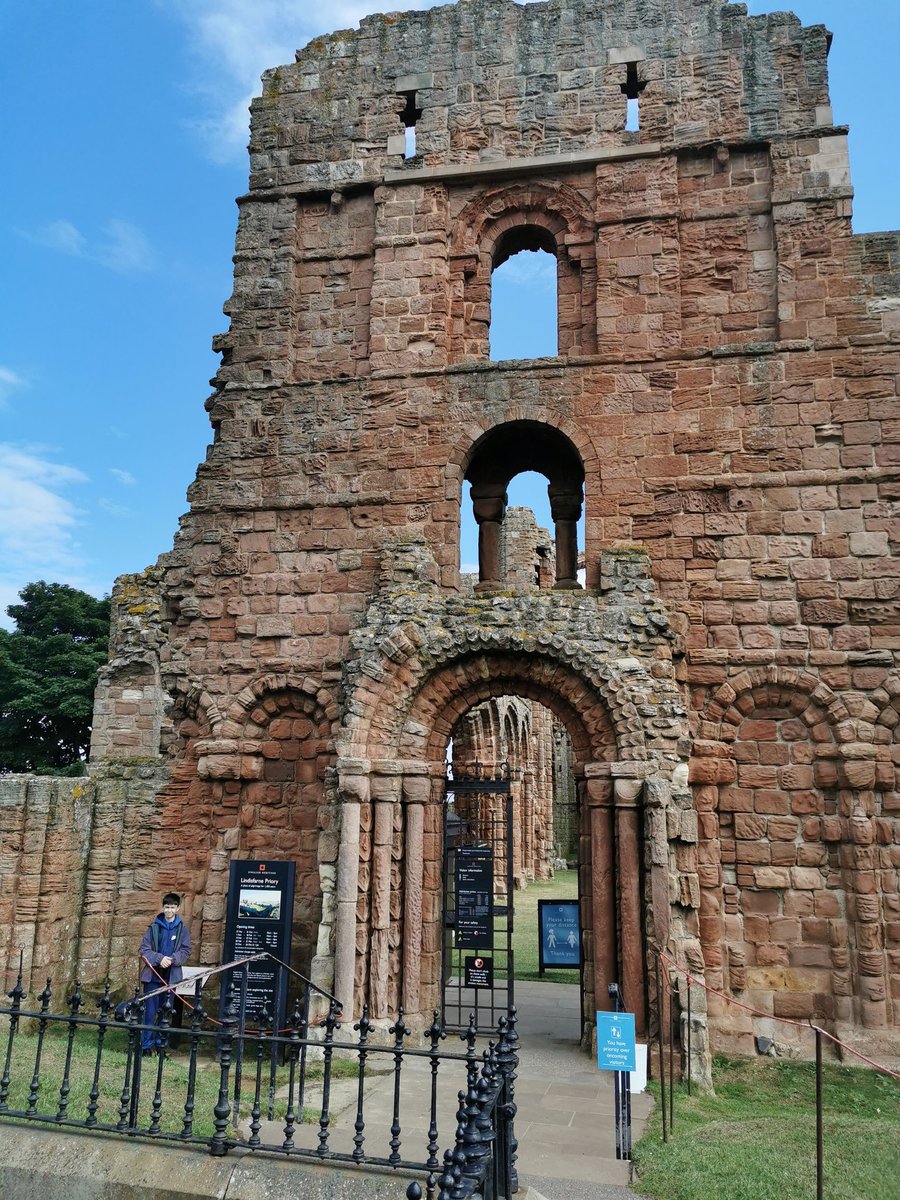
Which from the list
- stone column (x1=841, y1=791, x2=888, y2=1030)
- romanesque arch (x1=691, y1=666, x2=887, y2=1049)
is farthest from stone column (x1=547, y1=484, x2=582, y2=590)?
stone column (x1=841, y1=791, x2=888, y2=1030)

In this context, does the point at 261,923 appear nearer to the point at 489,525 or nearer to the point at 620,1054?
the point at 620,1054

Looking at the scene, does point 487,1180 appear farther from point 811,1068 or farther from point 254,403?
point 254,403

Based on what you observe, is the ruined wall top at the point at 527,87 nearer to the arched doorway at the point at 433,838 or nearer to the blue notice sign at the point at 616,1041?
the arched doorway at the point at 433,838

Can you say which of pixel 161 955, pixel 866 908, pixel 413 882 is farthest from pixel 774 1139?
pixel 161 955

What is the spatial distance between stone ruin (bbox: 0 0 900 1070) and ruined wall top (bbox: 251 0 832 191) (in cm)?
5

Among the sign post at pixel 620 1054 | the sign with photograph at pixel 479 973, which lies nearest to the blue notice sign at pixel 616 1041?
the sign post at pixel 620 1054

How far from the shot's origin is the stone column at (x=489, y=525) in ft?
40.7

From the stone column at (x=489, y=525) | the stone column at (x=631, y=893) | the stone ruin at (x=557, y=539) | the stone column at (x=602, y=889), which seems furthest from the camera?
the stone column at (x=489, y=525)

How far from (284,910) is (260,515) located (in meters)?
4.88

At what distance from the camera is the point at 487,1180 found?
447 centimetres

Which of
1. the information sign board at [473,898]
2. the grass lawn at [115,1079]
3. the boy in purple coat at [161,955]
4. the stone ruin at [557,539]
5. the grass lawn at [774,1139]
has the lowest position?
the grass lawn at [774,1139]

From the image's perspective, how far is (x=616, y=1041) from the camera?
655 cm

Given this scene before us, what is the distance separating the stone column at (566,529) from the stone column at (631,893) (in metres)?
3.25

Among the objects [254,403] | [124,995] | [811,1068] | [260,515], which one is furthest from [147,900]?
[811,1068]
